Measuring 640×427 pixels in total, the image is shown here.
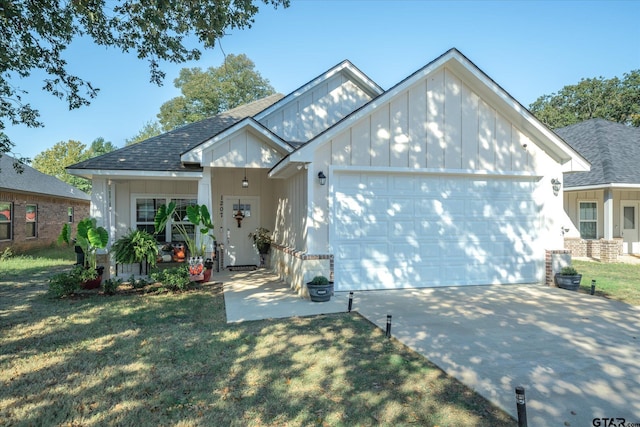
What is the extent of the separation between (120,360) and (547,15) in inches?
615

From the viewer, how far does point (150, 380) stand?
4.11 meters

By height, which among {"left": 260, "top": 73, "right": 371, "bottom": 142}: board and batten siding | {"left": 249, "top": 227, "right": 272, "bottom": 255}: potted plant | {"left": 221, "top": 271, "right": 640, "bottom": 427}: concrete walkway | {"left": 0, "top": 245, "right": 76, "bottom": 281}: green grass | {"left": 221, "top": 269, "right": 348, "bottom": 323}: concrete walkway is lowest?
{"left": 0, "top": 245, "right": 76, "bottom": 281}: green grass

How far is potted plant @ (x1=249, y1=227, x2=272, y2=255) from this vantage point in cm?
1278

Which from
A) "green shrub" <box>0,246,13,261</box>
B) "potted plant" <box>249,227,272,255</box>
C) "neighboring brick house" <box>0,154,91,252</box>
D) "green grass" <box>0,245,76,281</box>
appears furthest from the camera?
"neighboring brick house" <box>0,154,91,252</box>

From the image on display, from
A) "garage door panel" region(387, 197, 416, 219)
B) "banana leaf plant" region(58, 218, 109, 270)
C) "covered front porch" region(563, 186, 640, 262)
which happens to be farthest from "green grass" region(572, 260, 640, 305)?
"banana leaf plant" region(58, 218, 109, 270)

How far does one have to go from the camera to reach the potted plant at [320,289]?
7566 mm

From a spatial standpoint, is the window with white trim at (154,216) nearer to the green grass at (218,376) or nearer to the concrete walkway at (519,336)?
the concrete walkway at (519,336)

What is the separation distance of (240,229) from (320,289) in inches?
248

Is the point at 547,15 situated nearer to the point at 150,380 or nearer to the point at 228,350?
the point at 228,350

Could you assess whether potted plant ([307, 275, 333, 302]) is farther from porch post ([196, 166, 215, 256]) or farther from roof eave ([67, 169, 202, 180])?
roof eave ([67, 169, 202, 180])

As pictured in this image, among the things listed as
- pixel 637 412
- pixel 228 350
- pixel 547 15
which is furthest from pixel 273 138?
pixel 547 15

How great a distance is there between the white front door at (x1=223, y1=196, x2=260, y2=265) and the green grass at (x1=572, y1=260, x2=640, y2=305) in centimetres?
987

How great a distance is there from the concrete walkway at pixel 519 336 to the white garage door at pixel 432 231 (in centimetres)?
42

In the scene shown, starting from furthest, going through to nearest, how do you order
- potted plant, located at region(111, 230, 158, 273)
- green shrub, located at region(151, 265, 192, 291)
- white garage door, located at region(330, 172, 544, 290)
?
potted plant, located at region(111, 230, 158, 273) < green shrub, located at region(151, 265, 192, 291) < white garage door, located at region(330, 172, 544, 290)
